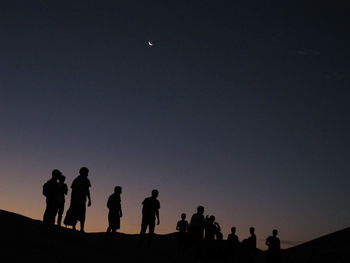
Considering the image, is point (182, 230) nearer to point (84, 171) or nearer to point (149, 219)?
point (149, 219)

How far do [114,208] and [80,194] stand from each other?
4.12 ft

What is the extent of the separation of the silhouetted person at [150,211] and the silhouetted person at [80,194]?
2.13m

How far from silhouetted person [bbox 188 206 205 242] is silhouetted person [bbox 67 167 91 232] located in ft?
13.7

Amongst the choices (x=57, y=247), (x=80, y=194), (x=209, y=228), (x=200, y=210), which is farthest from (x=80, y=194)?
(x=209, y=228)

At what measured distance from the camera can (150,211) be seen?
594 inches

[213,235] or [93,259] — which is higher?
[213,235]

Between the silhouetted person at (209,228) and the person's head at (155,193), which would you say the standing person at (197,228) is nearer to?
the silhouetted person at (209,228)

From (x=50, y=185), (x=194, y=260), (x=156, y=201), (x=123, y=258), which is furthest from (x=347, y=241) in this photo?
(x=50, y=185)

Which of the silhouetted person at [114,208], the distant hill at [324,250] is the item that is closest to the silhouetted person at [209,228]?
the silhouetted person at [114,208]

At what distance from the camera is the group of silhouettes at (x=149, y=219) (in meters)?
13.6

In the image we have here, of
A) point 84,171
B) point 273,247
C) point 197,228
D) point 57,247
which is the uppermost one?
point 84,171

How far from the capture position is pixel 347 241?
22.7 m

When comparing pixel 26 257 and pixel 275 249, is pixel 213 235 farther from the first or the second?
pixel 26 257

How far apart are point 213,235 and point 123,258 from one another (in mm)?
5234
